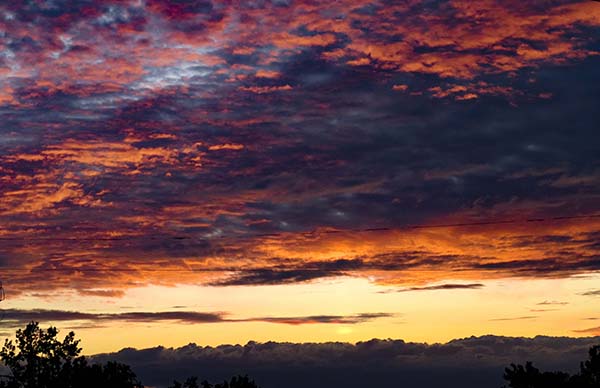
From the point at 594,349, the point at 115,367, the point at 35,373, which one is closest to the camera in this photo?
the point at 594,349

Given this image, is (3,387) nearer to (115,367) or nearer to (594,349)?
(115,367)

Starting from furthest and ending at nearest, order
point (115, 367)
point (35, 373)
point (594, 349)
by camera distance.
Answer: point (35, 373)
point (115, 367)
point (594, 349)

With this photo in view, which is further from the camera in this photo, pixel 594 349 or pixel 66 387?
pixel 66 387

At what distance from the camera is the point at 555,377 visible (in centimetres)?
6172

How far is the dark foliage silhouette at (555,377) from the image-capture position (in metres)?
59.8

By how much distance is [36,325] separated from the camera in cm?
8394

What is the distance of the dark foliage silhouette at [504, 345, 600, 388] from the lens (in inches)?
2354

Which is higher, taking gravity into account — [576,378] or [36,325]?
[36,325]

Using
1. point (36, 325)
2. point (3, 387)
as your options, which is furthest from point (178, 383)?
point (36, 325)

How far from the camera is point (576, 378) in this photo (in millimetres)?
61812

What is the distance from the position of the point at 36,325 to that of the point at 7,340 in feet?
10.4

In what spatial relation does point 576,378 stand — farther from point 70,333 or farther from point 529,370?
point 70,333

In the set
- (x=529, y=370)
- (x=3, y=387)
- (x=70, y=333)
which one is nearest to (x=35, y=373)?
(x=70, y=333)

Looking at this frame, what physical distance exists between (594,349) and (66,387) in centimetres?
4202
